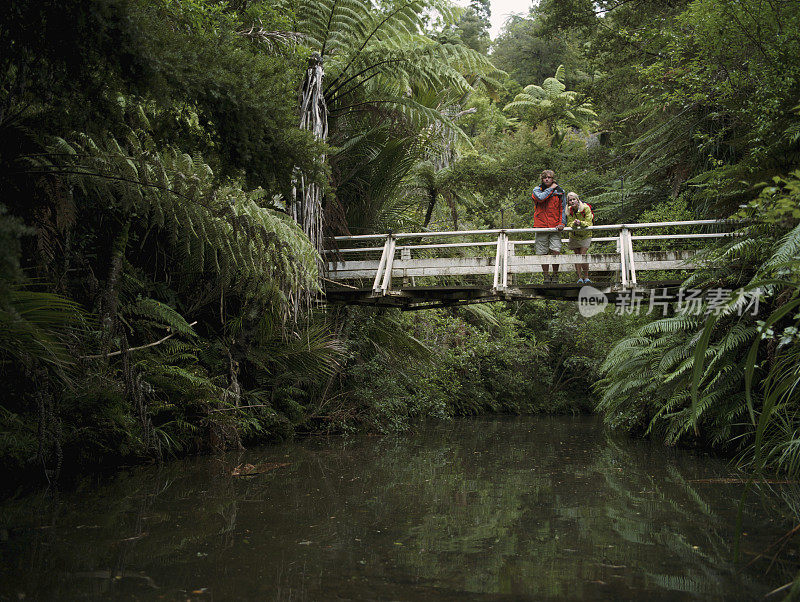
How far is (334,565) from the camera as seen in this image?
3.45 metres

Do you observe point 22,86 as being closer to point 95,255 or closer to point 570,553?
point 95,255

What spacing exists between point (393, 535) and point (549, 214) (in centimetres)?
626

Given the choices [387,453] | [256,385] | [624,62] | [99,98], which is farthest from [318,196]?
[624,62]

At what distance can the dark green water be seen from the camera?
123 inches

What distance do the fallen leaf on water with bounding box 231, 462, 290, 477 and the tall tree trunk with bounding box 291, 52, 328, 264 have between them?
9.83ft

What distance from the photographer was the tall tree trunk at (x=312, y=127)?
8.92 meters

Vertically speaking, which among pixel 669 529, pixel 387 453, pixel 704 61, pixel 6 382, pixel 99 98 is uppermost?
pixel 704 61

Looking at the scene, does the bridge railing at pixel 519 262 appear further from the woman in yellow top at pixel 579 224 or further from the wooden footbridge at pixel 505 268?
the woman in yellow top at pixel 579 224

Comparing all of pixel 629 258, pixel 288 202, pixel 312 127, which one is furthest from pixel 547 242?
pixel 288 202

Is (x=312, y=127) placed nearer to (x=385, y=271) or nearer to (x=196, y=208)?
(x=385, y=271)

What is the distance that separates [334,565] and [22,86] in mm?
3739

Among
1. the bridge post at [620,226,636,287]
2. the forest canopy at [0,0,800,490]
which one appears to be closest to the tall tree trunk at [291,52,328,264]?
the forest canopy at [0,0,800,490]

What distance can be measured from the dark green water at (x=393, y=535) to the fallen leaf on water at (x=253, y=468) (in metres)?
0.23

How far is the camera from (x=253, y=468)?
6.76 meters
